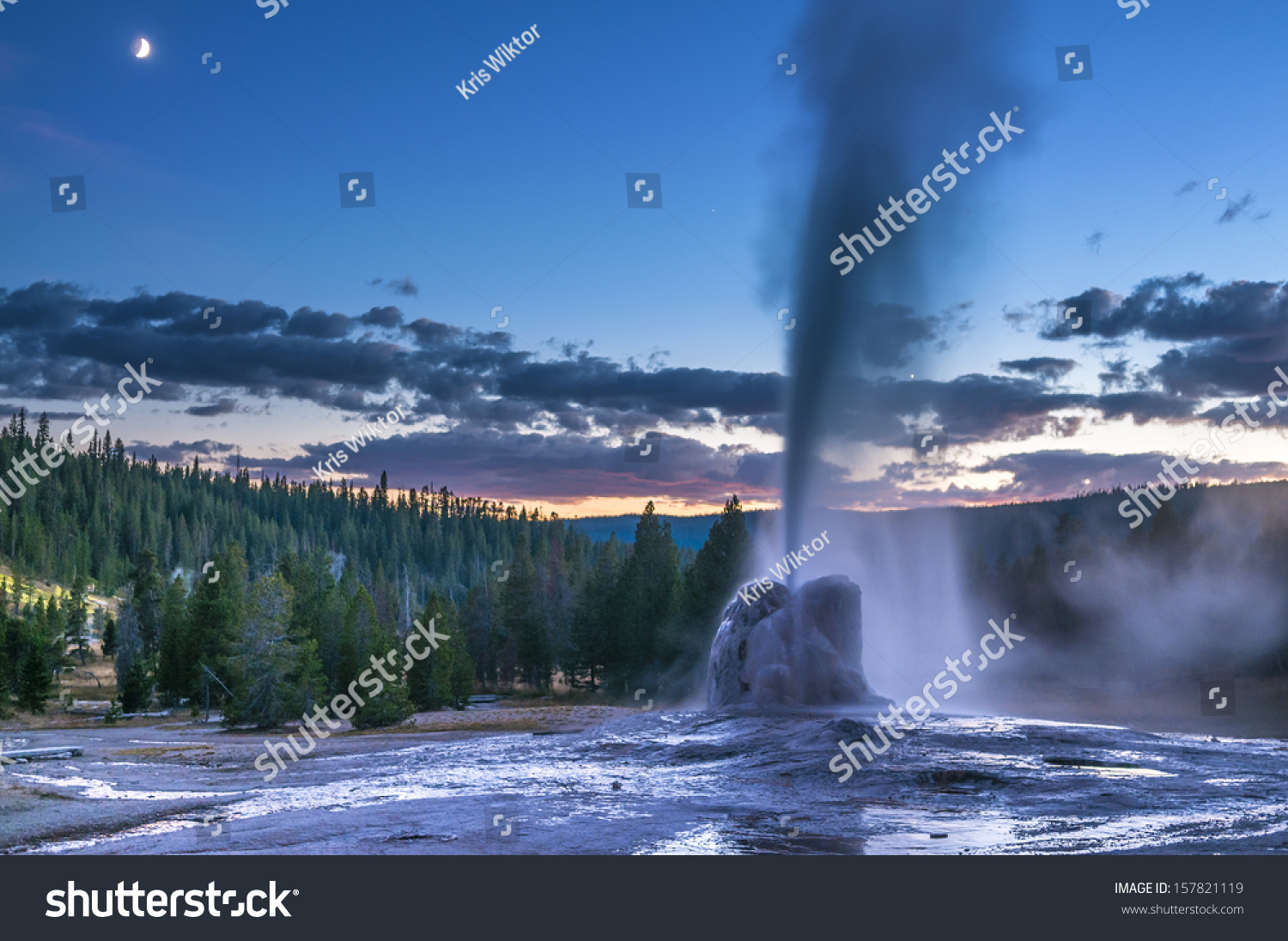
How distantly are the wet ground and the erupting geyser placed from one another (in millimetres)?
2419

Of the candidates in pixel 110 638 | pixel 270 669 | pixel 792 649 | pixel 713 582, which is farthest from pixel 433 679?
pixel 110 638

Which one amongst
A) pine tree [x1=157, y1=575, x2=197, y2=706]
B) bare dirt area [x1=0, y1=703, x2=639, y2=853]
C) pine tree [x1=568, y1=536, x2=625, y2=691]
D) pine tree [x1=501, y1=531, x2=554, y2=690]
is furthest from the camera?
pine tree [x1=501, y1=531, x2=554, y2=690]

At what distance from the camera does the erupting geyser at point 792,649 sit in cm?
3450

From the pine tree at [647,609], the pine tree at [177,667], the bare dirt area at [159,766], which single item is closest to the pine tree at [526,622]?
the pine tree at [647,609]

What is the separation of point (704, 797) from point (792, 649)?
1514 centimetres

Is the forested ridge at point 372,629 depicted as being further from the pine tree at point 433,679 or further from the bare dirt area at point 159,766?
the bare dirt area at point 159,766

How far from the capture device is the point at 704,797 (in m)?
20.6

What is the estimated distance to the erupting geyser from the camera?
113ft

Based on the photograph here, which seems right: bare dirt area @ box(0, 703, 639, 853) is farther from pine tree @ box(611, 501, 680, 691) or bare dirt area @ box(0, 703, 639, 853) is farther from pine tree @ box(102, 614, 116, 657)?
pine tree @ box(102, 614, 116, 657)

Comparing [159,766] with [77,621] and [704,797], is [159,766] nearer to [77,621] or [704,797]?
[704,797]

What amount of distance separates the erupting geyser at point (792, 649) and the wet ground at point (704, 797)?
2.42 metres

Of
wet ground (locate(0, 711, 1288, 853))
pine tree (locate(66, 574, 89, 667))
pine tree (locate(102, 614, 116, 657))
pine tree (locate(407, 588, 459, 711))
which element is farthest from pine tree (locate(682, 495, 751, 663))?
pine tree (locate(66, 574, 89, 667))

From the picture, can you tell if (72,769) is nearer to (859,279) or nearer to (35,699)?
(859,279)

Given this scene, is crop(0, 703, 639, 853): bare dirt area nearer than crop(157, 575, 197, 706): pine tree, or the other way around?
crop(0, 703, 639, 853): bare dirt area
